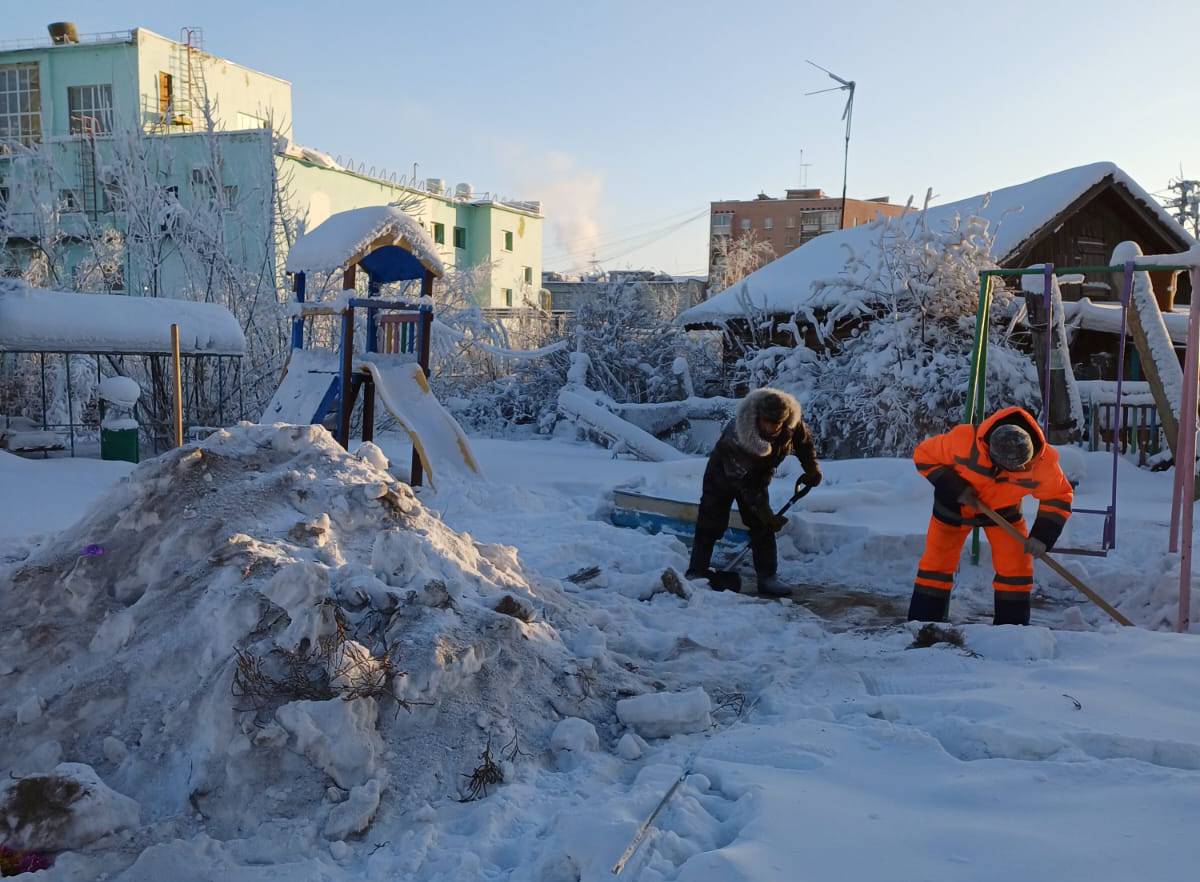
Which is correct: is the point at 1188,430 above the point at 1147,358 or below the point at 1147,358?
below

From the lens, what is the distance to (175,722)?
330 centimetres

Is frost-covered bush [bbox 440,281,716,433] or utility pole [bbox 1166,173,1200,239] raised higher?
utility pole [bbox 1166,173,1200,239]

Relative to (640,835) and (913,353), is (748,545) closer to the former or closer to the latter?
(640,835)

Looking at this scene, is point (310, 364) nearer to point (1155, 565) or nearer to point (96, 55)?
point (1155, 565)

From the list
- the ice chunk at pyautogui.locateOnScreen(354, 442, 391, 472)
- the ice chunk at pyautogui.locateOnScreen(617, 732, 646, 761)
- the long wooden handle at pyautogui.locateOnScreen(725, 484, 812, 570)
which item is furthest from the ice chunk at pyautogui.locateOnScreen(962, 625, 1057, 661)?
the ice chunk at pyautogui.locateOnScreen(354, 442, 391, 472)

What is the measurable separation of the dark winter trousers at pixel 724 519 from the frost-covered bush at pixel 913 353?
598 cm

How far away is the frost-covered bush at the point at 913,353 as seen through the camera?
11469mm

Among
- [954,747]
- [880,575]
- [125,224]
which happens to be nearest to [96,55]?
[125,224]

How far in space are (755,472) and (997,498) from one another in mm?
1552

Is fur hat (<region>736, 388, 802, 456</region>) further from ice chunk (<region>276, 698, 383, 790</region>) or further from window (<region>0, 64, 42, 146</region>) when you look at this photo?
window (<region>0, 64, 42, 146</region>)

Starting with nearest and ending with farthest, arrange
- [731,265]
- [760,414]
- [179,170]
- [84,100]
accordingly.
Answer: [760,414] → [179,170] → [731,265] → [84,100]

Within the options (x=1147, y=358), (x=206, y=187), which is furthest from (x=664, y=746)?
(x=206, y=187)

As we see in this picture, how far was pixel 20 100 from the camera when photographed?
103 feet

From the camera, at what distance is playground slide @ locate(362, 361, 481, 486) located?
8570mm
